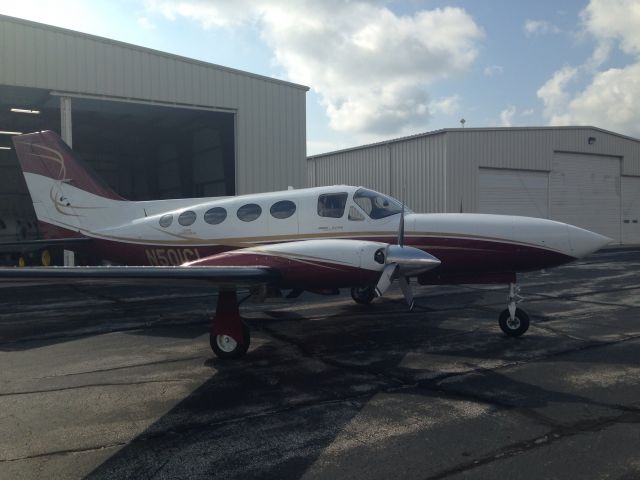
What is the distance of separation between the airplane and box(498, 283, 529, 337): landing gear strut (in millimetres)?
19

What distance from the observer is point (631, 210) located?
37.7m

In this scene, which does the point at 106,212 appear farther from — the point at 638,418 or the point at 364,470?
the point at 638,418

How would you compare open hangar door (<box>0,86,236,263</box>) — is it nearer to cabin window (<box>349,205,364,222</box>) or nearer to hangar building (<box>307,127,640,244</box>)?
hangar building (<box>307,127,640,244</box>)

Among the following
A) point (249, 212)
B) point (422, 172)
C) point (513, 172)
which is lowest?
point (249, 212)

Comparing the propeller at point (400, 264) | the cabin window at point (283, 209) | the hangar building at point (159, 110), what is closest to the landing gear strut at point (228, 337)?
the propeller at point (400, 264)

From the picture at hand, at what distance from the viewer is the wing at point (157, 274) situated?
6473 millimetres

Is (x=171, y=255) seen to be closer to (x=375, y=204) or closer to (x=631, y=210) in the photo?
(x=375, y=204)

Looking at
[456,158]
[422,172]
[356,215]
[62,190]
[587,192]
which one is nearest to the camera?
[356,215]

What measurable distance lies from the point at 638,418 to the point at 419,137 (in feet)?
87.8

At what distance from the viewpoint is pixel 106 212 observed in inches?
514

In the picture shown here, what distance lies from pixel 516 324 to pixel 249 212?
5806 mm

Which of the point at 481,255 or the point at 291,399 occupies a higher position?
the point at 481,255

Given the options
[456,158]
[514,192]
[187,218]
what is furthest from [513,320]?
[514,192]

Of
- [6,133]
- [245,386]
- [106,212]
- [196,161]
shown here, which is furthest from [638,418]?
[6,133]
